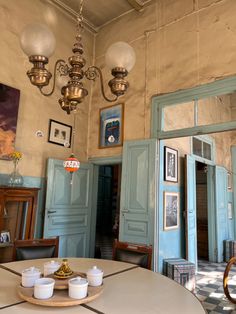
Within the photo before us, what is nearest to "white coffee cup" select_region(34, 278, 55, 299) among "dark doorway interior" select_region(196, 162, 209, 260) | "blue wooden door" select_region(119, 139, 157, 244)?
"blue wooden door" select_region(119, 139, 157, 244)

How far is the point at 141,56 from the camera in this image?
4.55 m

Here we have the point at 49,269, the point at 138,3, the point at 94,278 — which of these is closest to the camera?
the point at 94,278

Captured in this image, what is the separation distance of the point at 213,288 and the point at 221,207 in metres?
2.58

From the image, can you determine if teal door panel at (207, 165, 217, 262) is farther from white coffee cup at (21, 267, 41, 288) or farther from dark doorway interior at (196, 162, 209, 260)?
white coffee cup at (21, 267, 41, 288)

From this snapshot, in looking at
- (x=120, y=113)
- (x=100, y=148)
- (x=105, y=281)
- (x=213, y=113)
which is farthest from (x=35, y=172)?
(x=213, y=113)

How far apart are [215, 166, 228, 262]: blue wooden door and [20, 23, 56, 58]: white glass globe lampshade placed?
5.40 m

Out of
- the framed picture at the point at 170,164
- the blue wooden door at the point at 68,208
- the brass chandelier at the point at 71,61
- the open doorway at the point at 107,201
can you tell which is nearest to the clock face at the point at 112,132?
the blue wooden door at the point at 68,208

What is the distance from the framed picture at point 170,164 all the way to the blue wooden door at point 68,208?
4.92 feet

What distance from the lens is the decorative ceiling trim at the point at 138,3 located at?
14.7 ft

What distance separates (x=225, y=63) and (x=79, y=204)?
3361 mm

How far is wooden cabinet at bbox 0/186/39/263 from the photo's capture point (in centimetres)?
328

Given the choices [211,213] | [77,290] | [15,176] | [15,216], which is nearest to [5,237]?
[15,216]

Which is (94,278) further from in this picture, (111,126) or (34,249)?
(111,126)

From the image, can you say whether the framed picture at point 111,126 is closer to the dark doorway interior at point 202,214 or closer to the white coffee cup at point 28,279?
the dark doorway interior at point 202,214
